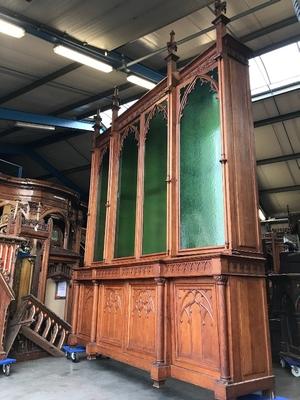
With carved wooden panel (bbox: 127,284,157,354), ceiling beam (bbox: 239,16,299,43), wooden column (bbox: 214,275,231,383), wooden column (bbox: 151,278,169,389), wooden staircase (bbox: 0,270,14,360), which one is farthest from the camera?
ceiling beam (bbox: 239,16,299,43)

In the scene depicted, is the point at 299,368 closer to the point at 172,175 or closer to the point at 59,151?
the point at 172,175

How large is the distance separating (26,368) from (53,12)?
5.17m

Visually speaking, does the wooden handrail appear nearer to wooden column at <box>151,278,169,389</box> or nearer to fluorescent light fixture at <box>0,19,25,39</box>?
wooden column at <box>151,278,169,389</box>

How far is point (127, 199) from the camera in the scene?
459cm

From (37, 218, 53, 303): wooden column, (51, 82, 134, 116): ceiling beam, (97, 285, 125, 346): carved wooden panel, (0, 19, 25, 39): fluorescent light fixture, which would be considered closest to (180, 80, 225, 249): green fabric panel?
(97, 285, 125, 346): carved wooden panel

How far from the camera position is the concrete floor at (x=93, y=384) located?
3.15 m

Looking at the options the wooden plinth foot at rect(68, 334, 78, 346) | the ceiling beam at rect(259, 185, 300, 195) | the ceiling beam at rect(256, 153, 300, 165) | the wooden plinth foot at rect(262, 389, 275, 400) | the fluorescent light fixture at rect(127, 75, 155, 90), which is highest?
the fluorescent light fixture at rect(127, 75, 155, 90)

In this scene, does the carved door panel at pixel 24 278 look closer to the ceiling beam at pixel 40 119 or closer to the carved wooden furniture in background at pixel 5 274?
the carved wooden furniture in background at pixel 5 274

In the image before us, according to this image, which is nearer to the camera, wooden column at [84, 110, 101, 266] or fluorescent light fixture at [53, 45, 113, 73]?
wooden column at [84, 110, 101, 266]

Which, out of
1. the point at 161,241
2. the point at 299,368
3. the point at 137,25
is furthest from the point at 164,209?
the point at 137,25

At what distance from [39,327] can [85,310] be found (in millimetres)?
1403

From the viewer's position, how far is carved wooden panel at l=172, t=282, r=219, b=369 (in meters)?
2.67

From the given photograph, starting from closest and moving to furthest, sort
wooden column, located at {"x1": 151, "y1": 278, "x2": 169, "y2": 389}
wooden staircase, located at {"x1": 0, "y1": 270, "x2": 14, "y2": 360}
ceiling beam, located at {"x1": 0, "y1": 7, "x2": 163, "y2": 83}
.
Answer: wooden column, located at {"x1": 151, "y1": 278, "x2": 169, "y2": 389} → wooden staircase, located at {"x1": 0, "y1": 270, "x2": 14, "y2": 360} → ceiling beam, located at {"x1": 0, "y1": 7, "x2": 163, "y2": 83}

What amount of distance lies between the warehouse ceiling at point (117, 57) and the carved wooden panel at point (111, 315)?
404 centimetres
